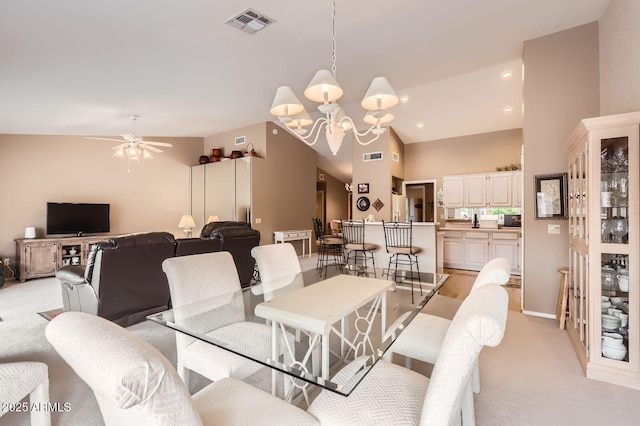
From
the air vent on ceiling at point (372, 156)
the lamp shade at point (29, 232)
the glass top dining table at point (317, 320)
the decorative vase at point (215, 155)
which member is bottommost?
the glass top dining table at point (317, 320)

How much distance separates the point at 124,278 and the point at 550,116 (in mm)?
5138

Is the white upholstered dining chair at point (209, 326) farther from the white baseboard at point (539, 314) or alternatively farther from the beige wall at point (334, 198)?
the beige wall at point (334, 198)

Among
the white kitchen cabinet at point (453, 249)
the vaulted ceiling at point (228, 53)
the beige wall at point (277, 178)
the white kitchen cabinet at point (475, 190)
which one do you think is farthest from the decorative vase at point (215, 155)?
the white kitchen cabinet at point (475, 190)

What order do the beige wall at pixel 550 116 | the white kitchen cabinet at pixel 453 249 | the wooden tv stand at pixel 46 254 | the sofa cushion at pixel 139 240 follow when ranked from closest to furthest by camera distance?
the sofa cushion at pixel 139 240, the beige wall at pixel 550 116, the wooden tv stand at pixel 46 254, the white kitchen cabinet at pixel 453 249

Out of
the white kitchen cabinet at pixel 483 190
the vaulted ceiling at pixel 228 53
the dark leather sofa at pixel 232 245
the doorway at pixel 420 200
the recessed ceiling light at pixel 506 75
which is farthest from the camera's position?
the doorway at pixel 420 200

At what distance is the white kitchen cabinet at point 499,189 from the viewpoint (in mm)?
6337

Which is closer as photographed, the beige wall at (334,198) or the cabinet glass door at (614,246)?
the cabinet glass door at (614,246)

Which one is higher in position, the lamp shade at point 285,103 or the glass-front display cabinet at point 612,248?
the lamp shade at point 285,103

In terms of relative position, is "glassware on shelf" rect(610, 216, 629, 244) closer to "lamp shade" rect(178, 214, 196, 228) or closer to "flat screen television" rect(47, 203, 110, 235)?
"lamp shade" rect(178, 214, 196, 228)

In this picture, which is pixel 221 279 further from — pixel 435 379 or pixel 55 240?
pixel 55 240

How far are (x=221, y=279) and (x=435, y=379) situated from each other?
162 centimetres

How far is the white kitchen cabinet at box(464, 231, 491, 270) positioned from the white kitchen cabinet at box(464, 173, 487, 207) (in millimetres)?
820

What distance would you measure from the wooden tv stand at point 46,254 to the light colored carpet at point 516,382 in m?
2.18

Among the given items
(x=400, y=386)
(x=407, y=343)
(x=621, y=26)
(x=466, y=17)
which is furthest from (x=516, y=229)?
(x=400, y=386)
